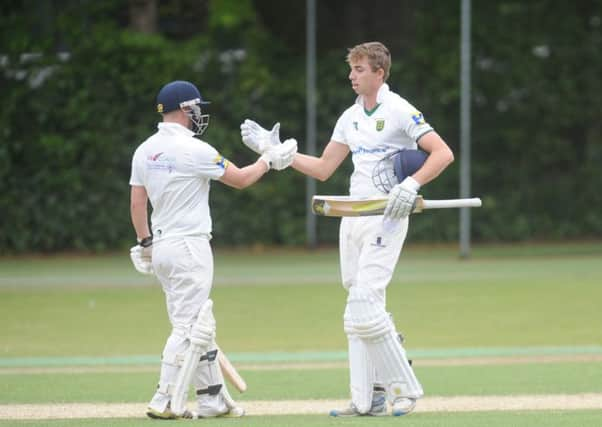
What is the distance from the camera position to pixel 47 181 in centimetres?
2255

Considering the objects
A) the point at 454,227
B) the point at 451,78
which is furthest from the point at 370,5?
the point at 454,227

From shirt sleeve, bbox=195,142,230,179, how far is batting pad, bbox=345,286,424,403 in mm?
1050

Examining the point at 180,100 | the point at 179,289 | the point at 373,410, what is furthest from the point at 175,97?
the point at 373,410

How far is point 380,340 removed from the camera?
7.52 m

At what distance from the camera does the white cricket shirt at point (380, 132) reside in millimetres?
7594

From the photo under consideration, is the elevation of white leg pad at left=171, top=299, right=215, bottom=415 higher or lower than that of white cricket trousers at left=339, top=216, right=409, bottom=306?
lower

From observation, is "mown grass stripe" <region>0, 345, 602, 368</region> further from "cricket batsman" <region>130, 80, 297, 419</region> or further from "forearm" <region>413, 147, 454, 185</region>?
"forearm" <region>413, 147, 454, 185</region>

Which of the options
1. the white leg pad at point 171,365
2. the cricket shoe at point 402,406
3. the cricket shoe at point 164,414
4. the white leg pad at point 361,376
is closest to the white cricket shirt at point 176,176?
the white leg pad at point 171,365

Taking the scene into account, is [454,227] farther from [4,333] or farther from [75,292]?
[4,333]

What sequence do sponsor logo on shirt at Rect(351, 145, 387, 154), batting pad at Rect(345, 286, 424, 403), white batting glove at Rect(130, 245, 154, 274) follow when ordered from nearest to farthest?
batting pad at Rect(345, 286, 424, 403) < sponsor logo on shirt at Rect(351, 145, 387, 154) < white batting glove at Rect(130, 245, 154, 274)

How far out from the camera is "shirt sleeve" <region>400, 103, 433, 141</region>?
7.55 m

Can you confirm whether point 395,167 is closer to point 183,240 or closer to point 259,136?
point 259,136

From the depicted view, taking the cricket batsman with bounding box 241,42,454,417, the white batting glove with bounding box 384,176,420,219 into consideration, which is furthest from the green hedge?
the white batting glove with bounding box 384,176,420,219

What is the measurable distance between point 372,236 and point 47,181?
15727mm
